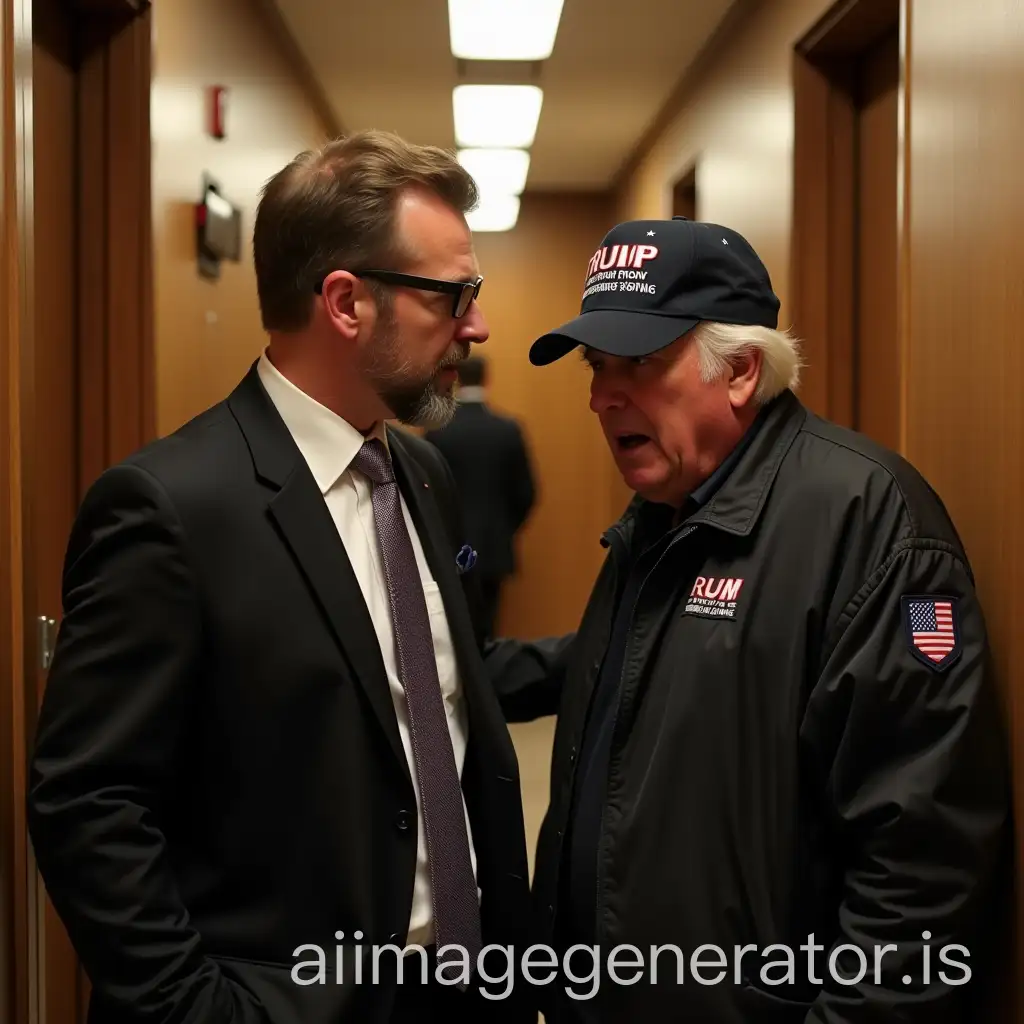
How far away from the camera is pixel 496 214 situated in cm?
658

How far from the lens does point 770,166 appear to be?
10.8 ft

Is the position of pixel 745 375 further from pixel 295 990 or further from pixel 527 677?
pixel 295 990

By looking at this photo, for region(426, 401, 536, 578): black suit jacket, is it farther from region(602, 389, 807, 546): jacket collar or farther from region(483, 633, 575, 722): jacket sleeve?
region(602, 389, 807, 546): jacket collar

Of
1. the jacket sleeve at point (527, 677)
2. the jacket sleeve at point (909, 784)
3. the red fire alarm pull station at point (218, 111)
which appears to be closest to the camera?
the jacket sleeve at point (909, 784)

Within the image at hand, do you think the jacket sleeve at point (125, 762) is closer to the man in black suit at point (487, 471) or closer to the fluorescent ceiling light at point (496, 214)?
the man in black suit at point (487, 471)

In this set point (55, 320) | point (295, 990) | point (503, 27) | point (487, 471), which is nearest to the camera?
point (295, 990)

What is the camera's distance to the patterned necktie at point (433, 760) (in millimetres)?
1484

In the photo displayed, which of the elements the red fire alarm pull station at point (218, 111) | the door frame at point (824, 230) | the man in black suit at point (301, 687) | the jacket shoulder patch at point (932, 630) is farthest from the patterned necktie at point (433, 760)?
the red fire alarm pull station at point (218, 111)

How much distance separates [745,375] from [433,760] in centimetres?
66

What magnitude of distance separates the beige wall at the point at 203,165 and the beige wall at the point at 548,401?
2.93 metres

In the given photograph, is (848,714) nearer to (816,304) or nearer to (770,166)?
(816,304)

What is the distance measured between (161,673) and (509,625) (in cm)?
590

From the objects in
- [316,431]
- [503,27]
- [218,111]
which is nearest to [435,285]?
[316,431]

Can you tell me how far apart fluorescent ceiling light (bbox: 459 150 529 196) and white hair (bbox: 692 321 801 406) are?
13.3 ft
